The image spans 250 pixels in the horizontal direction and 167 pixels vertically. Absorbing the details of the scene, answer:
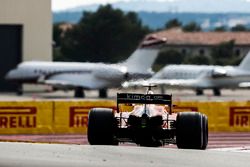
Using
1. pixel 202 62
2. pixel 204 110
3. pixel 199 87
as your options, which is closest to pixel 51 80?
pixel 199 87

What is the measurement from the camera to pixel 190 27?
181 meters

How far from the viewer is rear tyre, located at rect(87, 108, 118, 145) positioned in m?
23.1

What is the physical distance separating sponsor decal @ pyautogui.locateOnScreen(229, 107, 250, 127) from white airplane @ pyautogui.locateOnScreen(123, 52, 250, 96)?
4175 centimetres

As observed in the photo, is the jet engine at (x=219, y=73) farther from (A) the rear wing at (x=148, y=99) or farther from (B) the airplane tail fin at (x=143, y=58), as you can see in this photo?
(A) the rear wing at (x=148, y=99)

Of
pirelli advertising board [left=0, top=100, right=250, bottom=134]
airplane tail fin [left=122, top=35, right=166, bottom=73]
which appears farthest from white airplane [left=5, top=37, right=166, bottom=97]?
pirelli advertising board [left=0, top=100, right=250, bottom=134]

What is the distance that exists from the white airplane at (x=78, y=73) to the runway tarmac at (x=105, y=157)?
5899cm

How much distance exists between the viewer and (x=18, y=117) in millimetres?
36812

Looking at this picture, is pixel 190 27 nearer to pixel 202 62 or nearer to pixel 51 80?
pixel 202 62

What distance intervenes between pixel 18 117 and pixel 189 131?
15.1m

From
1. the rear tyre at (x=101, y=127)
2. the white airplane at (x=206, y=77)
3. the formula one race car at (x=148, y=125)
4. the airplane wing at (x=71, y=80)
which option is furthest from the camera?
the white airplane at (x=206, y=77)

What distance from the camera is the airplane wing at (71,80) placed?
76750 millimetres

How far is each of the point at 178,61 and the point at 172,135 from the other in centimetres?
10433

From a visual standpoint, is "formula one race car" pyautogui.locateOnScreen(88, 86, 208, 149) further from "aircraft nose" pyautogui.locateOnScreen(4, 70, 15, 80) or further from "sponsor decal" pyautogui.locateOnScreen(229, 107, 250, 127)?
"aircraft nose" pyautogui.locateOnScreen(4, 70, 15, 80)

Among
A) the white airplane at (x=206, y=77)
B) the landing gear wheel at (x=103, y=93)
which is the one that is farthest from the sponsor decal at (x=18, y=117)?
the white airplane at (x=206, y=77)
